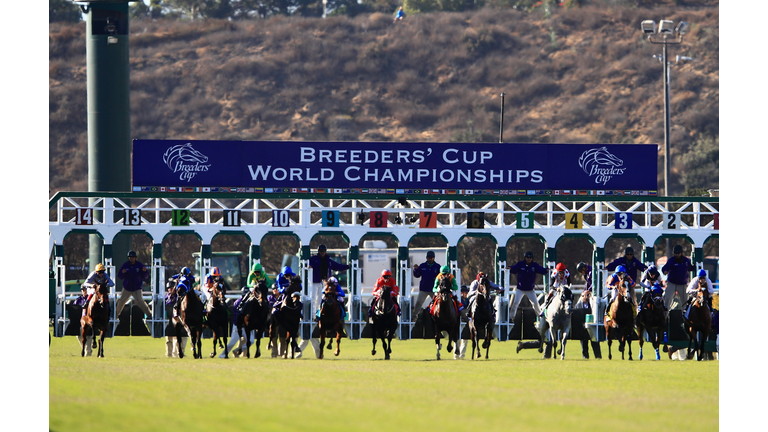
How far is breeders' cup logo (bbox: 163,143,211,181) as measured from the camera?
64.5 feet

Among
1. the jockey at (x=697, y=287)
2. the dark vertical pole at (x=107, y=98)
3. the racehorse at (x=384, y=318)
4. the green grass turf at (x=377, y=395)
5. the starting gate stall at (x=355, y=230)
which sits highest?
the dark vertical pole at (x=107, y=98)

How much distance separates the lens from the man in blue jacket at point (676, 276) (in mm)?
17859

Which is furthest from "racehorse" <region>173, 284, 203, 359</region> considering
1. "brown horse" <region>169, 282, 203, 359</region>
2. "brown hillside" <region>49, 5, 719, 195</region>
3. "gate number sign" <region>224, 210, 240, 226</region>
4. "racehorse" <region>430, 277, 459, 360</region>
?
"brown hillside" <region>49, 5, 719, 195</region>

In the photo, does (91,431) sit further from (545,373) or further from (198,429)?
(545,373)

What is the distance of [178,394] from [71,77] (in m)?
57.2

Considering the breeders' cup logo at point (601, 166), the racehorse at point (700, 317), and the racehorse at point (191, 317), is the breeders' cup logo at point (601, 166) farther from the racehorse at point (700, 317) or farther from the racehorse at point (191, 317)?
the racehorse at point (191, 317)

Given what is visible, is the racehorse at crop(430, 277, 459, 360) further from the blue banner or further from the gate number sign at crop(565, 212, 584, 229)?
the gate number sign at crop(565, 212, 584, 229)

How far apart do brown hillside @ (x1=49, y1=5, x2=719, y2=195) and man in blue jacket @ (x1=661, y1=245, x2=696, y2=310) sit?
37.0 m

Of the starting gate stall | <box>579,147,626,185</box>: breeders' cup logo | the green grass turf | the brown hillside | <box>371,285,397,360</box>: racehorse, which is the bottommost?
the green grass turf

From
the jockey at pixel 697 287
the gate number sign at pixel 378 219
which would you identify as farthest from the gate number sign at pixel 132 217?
the jockey at pixel 697 287

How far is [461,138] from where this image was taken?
57781 mm

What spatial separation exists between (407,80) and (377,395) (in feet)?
178

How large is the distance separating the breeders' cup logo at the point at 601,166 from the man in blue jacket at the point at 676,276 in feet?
8.91

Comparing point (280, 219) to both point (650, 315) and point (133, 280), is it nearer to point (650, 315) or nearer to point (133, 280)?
point (133, 280)
